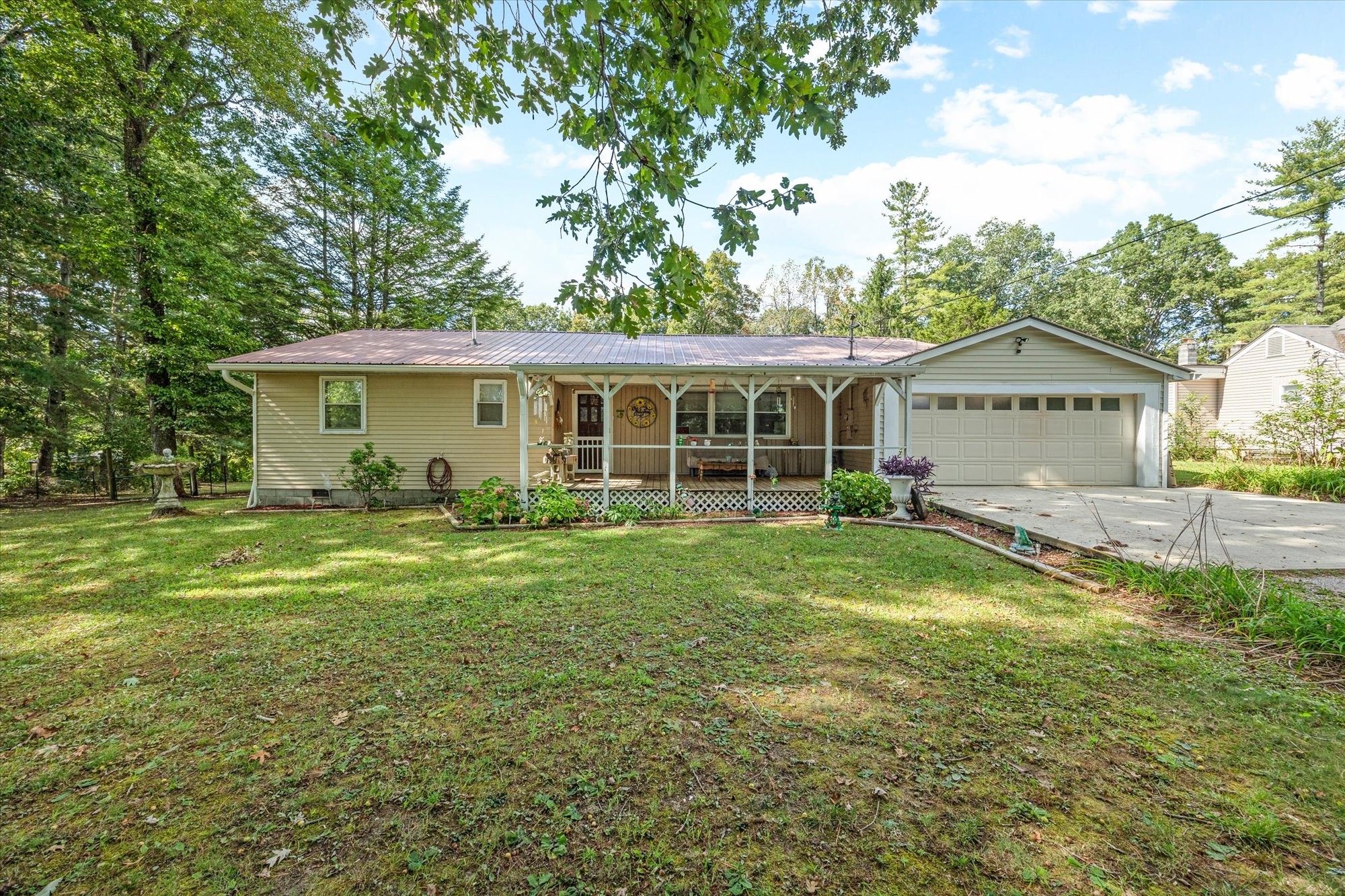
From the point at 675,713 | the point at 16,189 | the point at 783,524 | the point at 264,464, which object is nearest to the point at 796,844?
the point at 675,713

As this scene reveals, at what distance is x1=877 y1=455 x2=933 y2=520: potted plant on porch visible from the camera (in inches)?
324

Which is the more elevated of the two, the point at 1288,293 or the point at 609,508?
the point at 1288,293

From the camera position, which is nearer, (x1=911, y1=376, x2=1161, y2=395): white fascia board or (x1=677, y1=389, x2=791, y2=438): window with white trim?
(x1=911, y1=376, x2=1161, y2=395): white fascia board

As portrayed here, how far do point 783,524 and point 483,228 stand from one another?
60.7 feet

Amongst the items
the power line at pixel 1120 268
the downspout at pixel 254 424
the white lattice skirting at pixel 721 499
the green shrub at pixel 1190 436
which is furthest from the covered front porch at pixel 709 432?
the green shrub at pixel 1190 436

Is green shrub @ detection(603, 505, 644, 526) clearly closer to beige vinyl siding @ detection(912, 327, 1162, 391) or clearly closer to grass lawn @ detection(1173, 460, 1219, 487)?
beige vinyl siding @ detection(912, 327, 1162, 391)

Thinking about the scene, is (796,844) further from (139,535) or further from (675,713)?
(139,535)

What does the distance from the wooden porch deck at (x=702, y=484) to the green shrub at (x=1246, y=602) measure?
509 centimetres

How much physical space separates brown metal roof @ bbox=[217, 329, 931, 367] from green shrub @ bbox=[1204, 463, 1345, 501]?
7105 millimetres

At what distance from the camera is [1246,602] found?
4.07 metres

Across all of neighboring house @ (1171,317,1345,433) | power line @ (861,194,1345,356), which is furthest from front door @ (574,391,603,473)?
neighboring house @ (1171,317,1345,433)

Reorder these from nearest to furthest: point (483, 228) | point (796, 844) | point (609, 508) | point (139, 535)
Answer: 1. point (796, 844)
2. point (139, 535)
3. point (609, 508)
4. point (483, 228)

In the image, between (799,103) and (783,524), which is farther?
(783,524)

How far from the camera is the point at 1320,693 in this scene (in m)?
3.01
